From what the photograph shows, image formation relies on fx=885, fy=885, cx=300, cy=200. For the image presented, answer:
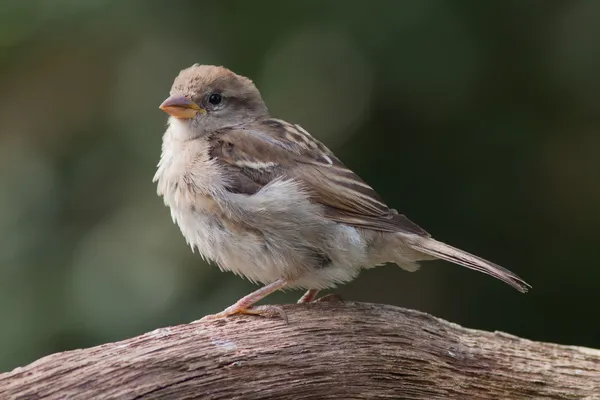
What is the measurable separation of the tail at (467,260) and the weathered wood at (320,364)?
29 centimetres

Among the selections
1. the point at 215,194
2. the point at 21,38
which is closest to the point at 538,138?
the point at 215,194

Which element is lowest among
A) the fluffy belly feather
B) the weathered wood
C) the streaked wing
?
the weathered wood

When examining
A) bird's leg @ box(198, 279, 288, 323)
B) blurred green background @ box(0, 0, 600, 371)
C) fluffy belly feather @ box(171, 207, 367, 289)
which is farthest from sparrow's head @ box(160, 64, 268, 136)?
bird's leg @ box(198, 279, 288, 323)

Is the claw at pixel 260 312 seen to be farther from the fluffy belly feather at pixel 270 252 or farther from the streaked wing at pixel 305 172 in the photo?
the streaked wing at pixel 305 172

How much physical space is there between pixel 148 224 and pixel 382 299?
131 centimetres

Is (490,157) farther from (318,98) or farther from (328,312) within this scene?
(328,312)

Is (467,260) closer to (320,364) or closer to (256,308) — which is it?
(320,364)

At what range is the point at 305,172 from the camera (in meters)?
3.89

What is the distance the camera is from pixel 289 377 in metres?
3.24

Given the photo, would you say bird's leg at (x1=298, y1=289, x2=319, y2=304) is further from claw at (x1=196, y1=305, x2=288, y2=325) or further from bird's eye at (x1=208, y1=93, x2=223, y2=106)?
bird's eye at (x1=208, y1=93, x2=223, y2=106)

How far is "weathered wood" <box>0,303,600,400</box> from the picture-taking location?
9.78ft

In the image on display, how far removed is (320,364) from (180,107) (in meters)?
1.46

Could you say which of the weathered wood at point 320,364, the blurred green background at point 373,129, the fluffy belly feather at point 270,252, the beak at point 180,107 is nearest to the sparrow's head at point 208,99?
the beak at point 180,107

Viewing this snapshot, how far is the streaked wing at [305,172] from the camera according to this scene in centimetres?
378
